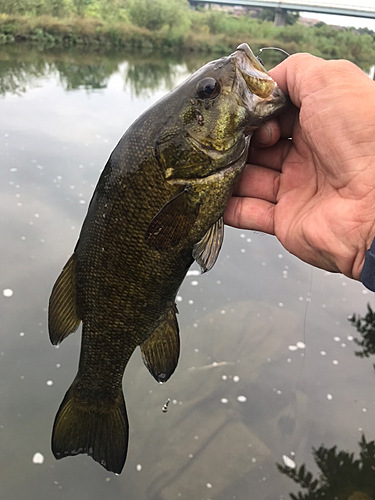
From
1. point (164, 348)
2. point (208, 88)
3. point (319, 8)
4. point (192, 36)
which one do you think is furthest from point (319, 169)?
point (319, 8)

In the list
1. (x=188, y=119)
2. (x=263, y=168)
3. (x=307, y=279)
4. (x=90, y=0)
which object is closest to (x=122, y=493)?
(x=263, y=168)

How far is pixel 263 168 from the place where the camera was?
1.97m

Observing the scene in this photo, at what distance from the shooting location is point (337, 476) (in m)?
2.89

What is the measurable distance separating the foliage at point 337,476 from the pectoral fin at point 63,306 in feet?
6.79

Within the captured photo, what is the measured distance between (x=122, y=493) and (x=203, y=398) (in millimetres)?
908

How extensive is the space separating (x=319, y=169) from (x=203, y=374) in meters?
2.21

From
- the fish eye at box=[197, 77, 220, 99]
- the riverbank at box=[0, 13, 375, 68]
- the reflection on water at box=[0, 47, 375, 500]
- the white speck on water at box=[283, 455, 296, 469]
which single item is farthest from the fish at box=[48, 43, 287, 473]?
the riverbank at box=[0, 13, 375, 68]

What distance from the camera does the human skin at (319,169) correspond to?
4.97 feet

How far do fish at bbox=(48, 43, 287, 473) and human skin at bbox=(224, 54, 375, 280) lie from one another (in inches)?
7.0

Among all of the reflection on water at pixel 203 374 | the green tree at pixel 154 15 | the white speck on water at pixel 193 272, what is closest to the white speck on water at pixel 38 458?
the reflection on water at pixel 203 374

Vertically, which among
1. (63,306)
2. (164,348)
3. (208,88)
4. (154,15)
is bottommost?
(164,348)

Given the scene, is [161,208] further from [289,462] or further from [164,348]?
[289,462]

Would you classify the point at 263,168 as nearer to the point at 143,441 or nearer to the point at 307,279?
the point at 143,441

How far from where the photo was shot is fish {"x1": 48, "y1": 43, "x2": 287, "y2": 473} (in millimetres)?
1410
